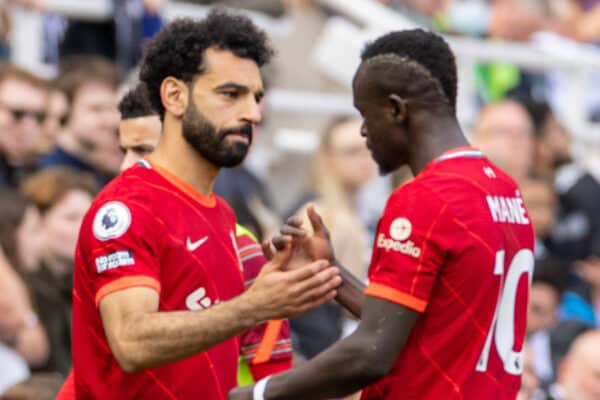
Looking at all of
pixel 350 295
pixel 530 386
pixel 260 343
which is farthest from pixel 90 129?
pixel 350 295

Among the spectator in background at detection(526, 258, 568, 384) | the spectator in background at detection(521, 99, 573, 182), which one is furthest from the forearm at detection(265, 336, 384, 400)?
the spectator in background at detection(521, 99, 573, 182)

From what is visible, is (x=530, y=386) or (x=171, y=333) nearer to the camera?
(x=171, y=333)

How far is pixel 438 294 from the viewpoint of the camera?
480cm

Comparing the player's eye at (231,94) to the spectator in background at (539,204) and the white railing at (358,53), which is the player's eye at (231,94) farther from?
the spectator in background at (539,204)

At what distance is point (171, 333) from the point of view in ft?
16.0

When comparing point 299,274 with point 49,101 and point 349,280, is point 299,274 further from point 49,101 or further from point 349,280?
point 49,101

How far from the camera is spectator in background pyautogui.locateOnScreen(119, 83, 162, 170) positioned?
5.83 meters

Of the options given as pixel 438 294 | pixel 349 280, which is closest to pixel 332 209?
pixel 349 280

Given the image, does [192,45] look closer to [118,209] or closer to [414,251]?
[118,209]

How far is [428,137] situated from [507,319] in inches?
24.5

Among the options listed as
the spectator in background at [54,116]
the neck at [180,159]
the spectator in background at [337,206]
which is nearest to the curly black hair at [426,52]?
the neck at [180,159]

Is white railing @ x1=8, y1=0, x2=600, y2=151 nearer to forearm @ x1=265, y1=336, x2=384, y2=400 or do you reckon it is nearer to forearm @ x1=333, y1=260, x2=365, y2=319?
forearm @ x1=333, y1=260, x2=365, y2=319

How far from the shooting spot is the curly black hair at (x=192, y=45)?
17.5ft

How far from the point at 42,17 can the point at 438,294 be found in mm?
5348
